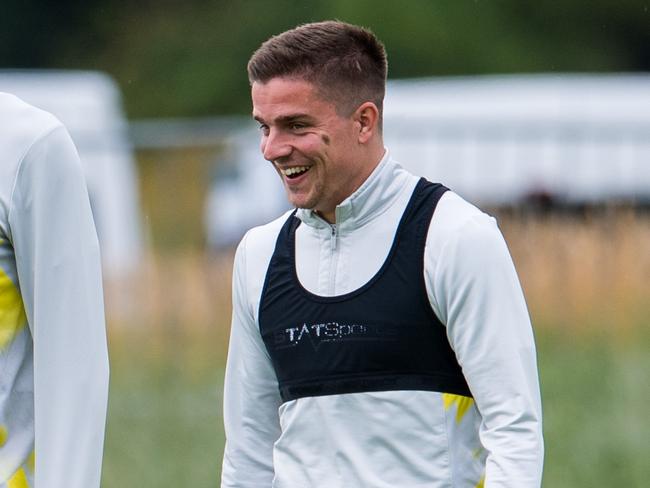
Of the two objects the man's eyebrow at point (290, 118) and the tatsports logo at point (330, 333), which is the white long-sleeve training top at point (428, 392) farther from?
the man's eyebrow at point (290, 118)

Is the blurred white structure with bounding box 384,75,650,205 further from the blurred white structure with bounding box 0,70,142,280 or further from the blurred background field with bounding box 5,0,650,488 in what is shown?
the blurred white structure with bounding box 0,70,142,280

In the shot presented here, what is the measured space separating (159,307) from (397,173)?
934 cm

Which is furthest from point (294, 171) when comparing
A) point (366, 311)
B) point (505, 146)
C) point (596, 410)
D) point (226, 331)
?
point (505, 146)

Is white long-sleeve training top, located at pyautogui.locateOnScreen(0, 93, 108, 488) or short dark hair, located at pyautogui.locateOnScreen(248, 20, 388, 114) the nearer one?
white long-sleeve training top, located at pyautogui.locateOnScreen(0, 93, 108, 488)

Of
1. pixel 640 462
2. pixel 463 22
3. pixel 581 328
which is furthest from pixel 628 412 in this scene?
pixel 463 22

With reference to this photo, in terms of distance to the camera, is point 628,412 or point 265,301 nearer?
point 265,301

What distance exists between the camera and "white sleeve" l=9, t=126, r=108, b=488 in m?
3.28

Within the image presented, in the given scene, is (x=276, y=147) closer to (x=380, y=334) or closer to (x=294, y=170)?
(x=294, y=170)

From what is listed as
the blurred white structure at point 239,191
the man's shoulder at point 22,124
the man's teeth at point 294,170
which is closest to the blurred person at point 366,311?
the man's teeth at point 294,170

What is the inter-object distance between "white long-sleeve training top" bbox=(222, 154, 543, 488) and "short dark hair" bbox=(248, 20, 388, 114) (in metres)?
0.20

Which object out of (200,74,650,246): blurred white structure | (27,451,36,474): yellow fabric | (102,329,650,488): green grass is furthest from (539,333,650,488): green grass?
(27,451,36,474): yellow fabric

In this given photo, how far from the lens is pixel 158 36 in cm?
3634

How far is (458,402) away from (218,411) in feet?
22.6

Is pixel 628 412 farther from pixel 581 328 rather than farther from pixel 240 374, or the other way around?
pixel 240 374
